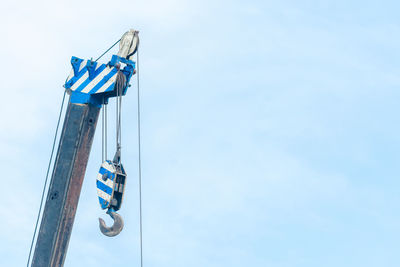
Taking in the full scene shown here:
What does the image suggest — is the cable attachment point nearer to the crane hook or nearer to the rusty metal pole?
the rusty metal pole

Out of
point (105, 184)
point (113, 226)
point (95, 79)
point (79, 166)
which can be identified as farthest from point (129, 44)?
point (113, 226)

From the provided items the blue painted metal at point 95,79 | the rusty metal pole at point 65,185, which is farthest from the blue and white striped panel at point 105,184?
the blue painted metal at point 95,79

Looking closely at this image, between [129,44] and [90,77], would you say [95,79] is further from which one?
[129,44]

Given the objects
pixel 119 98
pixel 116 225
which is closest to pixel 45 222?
pixel 116 225

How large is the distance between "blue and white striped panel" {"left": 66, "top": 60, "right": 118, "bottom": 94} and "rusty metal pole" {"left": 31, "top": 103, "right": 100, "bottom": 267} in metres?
0.30

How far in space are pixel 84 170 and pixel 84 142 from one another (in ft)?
1.49

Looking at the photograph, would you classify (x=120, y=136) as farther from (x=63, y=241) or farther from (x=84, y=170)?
(x=63, y=241)

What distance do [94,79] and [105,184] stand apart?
1759 mm

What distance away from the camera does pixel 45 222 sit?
38.7 ft

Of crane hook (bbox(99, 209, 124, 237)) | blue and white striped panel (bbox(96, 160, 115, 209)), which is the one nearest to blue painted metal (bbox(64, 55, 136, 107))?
blue and white striped panel (bbox(96, 160, 115, 209))

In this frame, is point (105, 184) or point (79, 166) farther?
point (79, 166)

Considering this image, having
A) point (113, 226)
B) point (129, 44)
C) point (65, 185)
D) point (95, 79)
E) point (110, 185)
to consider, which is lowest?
point (113, 226)

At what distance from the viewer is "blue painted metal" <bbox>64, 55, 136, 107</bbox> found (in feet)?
38.9

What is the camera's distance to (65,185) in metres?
11.7
